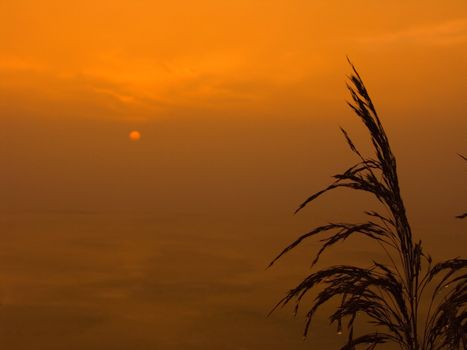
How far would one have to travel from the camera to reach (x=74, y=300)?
135500mm

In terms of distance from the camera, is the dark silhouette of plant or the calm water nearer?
the dark silhouette of plant

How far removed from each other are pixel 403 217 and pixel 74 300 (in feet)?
452

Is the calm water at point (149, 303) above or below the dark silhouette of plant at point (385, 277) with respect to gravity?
above

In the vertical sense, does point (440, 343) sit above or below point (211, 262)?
below

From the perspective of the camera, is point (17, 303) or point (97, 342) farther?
point (17, 303)

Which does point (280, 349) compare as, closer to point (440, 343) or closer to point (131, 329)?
point (131, 329)

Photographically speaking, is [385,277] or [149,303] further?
[149,303]

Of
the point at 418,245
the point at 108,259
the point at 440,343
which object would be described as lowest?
the point at 440,343

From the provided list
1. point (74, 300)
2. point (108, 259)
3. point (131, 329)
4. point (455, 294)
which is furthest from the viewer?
point (108, 259)

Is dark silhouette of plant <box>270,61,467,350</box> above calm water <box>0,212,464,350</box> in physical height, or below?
below

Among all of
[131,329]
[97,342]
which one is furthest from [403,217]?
[131,329]

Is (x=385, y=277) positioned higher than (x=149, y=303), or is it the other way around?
(x=149, y=303)

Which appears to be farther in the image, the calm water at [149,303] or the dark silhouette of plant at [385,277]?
the calm water at [149,303]

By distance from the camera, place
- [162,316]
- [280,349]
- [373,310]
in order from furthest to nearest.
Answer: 1. [162,316]
2. [280,349]
3. [373,310]
